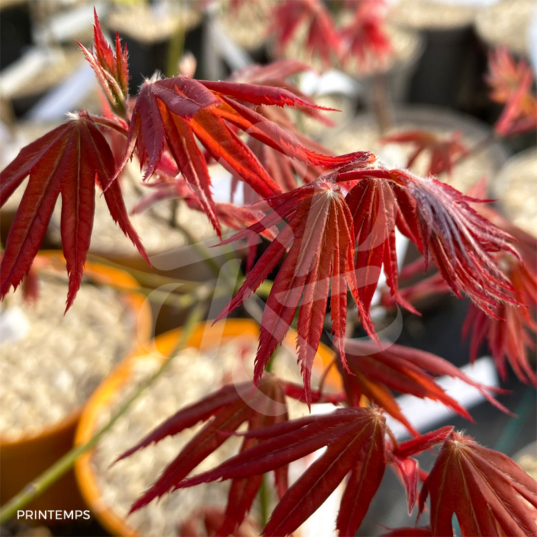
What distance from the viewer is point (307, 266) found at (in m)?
0.34

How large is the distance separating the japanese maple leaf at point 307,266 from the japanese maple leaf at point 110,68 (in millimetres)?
141

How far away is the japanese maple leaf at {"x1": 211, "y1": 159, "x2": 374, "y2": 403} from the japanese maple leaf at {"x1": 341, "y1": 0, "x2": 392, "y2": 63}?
1266 millimetres

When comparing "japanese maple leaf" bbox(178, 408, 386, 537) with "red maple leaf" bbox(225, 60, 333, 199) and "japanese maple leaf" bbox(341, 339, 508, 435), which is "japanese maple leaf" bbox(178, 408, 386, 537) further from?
"red maple leaf" bbox(225, 60, 333, 199)

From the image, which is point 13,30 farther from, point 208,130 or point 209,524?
point 208,130

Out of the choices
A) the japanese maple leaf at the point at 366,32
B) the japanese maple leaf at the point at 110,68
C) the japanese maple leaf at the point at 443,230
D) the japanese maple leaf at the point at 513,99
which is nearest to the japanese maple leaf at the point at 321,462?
the japanese maple leaf at the point at 443,230

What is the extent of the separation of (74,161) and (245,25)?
87.5 inches

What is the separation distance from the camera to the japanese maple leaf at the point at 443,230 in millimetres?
351

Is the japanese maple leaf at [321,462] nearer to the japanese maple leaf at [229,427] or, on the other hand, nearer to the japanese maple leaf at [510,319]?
the japanese maple leaf at [229,427]

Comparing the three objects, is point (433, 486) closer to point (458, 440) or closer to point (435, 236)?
point (458, 440)

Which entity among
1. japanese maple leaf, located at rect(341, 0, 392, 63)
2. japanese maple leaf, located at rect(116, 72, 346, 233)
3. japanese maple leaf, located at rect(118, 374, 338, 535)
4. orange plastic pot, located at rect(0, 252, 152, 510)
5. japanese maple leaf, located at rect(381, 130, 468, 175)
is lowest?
orange plastic pot, located at rect(0, 252, 152, 510)

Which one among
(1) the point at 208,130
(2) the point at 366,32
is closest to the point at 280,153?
(1) the point at 208,130

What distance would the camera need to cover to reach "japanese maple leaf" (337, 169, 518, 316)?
35 cm

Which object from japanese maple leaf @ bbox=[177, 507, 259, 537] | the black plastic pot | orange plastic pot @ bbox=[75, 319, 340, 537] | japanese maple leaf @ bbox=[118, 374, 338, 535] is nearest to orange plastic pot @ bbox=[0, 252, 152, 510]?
orange plastic pot @ bbox=[75, 319, 340, 537]

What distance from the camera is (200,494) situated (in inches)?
39.5
